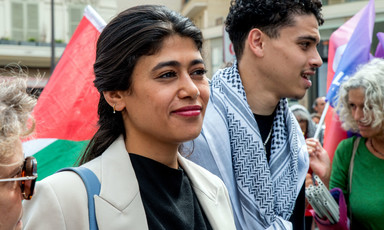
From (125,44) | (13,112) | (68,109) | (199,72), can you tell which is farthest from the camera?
A: (68,109)

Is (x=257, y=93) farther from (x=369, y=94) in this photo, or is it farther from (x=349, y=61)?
(x=349, y=61)

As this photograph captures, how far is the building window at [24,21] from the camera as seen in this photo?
24.6 m

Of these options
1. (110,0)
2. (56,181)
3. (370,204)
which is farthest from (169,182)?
(110,0)

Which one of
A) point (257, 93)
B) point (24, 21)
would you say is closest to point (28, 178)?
point (257, 93)

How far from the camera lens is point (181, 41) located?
5.89 ft

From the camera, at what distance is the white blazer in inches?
58.4

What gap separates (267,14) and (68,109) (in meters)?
1.69

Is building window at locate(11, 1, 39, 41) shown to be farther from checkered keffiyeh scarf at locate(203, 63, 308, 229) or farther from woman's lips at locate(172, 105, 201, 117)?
woman's lips at locate(172, 105, 201, 117)

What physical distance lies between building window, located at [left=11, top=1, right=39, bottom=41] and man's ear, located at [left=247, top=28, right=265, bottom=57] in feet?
79.0

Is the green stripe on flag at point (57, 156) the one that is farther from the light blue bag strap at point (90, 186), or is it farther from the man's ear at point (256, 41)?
the light blue bag strap at point (90, 186)

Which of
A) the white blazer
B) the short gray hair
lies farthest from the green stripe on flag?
A: the short gray hair

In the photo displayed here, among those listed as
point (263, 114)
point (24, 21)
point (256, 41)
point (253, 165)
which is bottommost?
point (24, 21)

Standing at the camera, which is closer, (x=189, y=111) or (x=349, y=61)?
(x=189, y=111)

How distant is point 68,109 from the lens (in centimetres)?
353
